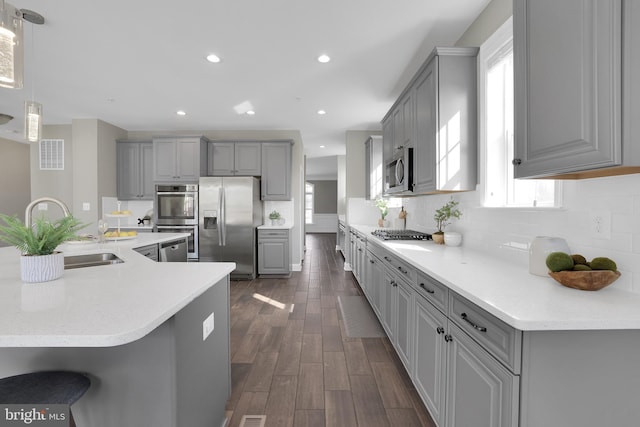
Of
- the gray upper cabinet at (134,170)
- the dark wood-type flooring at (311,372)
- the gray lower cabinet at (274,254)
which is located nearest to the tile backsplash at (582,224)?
the dark wood-type flooring at (311,372)

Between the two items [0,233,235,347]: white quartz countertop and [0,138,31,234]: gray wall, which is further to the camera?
[0,138,31,234]: gray wall

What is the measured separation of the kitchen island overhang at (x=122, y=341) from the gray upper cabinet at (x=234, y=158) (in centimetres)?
414

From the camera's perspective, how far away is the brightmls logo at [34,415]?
93 centimetres

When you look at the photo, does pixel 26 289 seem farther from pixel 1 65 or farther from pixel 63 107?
pixel 63 107

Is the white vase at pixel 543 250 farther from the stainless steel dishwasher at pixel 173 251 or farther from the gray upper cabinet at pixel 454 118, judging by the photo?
the stainless steel dishwasher at pixel 173 251

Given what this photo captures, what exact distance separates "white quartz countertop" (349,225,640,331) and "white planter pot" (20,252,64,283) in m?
1.83

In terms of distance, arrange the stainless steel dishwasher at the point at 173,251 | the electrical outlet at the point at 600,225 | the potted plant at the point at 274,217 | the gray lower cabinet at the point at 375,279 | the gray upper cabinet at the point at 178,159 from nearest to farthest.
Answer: the electrical outlet at the point at 600,225 < the gray lower cabinet at the point at 375,279 < the stainless steel dishwasher at the point at 173,251 < the gray upper cabinet at the point at 178,159 < the potted plant at the point at 274,217

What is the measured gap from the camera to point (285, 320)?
3275 mm

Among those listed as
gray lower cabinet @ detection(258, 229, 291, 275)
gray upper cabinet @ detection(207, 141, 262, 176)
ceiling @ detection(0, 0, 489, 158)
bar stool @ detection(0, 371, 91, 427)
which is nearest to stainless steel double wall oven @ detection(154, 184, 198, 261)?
gray upper cabinet @ detection(207, 141, 262, 176)

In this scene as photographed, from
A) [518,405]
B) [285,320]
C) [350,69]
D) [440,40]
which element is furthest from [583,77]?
[285,320]

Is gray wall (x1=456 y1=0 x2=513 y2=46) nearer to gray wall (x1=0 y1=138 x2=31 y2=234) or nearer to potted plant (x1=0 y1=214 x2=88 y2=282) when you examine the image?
potted plant (x1=0 y1=214 x2=88 y2=282)

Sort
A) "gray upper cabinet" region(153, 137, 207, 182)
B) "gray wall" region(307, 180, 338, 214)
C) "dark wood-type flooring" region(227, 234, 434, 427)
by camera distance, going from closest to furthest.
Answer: "dark wood-type flooring" region(227, 234, 434, 427) < "gray upper cabinet" region(153, 137, 207, 182) < "gray wall" region(307, 180, 338, 214)

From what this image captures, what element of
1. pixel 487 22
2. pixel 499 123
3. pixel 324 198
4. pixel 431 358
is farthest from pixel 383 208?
pixel 324 198

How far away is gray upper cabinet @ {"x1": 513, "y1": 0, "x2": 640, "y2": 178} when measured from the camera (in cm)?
98
